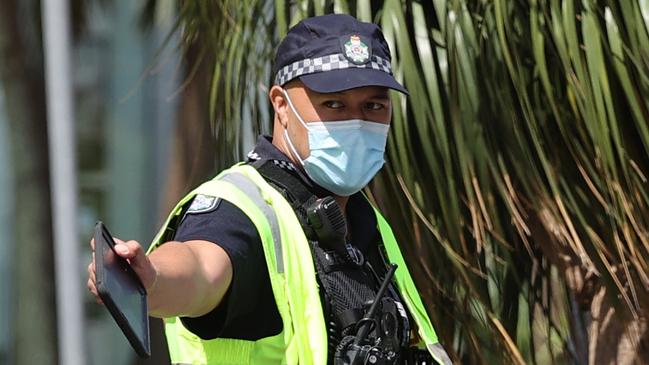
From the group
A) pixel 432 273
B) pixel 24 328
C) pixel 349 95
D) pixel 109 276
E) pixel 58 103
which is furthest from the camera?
pixel 24 328

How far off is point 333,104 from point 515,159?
947 millimetres

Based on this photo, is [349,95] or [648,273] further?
[648,273]

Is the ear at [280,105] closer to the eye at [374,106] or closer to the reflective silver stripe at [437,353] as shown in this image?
the eye at [374,106]

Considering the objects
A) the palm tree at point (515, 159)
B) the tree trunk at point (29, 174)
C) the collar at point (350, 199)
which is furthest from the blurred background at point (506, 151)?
the tree trunk at point (29, 174)

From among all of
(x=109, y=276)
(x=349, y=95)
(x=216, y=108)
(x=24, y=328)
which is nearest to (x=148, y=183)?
(x=24, y=328)

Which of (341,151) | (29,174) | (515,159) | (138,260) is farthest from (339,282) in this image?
(29,174)

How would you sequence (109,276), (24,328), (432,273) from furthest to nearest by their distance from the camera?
(24,328)
(432,273)
(109,276)

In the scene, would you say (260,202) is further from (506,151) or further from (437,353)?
(506,151)

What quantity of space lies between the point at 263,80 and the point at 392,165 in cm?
41

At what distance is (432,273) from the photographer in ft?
10.3

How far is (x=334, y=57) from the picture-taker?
83.0 inches

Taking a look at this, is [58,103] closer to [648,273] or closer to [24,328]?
[648,273]

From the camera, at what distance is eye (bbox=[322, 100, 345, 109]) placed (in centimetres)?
213

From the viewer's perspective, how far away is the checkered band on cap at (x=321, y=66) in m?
2.10
